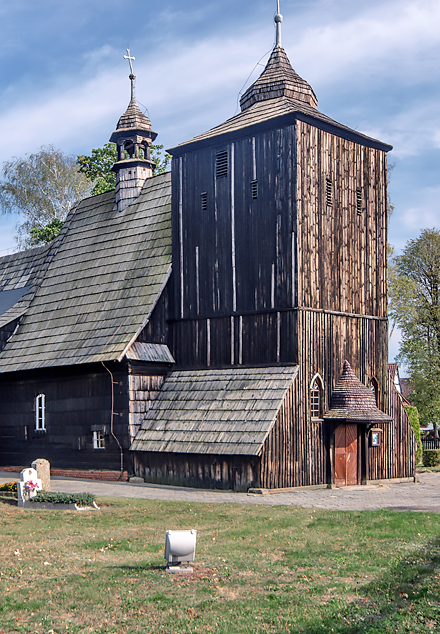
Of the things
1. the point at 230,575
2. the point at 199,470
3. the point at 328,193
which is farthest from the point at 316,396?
the point at 230,575

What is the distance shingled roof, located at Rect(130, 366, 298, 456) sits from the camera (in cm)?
2281

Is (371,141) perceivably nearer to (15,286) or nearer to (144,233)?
(144,233)

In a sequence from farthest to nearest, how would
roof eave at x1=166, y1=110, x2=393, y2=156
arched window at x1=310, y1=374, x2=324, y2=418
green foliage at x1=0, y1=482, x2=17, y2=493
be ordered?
roof eave at x1=166, y1=110, x2=393, y2=156
arched window at x1=310, y1=374, x2=324, y2=418
green foliage at x1=0, y1=482, x2=17, y2=493

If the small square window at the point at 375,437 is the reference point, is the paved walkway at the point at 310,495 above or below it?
below

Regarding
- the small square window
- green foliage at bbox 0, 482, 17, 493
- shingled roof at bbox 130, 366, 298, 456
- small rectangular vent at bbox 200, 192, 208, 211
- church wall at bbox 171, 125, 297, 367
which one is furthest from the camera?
small rectangular vent at bbox 200, 192, 208, 211

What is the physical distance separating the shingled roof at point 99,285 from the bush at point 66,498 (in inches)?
268

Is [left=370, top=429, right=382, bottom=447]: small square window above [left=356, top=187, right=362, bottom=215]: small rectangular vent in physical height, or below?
below

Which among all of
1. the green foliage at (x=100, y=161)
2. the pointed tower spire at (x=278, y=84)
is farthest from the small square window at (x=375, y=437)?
the green foliage at (x=100, y=161)

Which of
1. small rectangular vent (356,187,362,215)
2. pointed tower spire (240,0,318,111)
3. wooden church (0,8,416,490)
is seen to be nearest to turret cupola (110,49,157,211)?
wooden church (0,8,416,490)

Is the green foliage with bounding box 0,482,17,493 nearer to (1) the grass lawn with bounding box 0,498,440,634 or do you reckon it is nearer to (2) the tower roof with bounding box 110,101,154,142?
(1) the grass lawn with bounding box 0,498,440,634

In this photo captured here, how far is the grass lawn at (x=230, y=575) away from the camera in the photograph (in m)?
9.46

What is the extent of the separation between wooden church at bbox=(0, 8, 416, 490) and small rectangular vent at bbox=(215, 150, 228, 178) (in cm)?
10

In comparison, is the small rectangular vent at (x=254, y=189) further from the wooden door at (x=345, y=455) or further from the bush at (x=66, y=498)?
the bush at (x=66, y=498)

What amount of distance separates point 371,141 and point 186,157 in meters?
6.87
